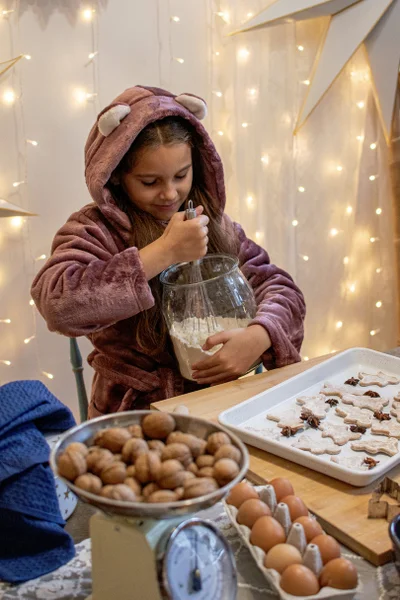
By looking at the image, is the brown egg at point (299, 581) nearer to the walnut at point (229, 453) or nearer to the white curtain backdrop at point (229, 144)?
the walnut at point (229, 453)

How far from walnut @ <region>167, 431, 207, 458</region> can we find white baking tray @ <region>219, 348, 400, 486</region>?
33 centimetres

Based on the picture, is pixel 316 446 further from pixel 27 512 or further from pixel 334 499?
pixel 27 512

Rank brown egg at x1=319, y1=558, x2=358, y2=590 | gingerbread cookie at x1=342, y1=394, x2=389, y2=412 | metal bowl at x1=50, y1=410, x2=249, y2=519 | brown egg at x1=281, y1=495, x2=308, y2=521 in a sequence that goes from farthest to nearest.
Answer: gingerbread cookie at x1=342, y1=394, x2=389, y2=412, brown egg at x1=281, y1=495, x2=308, y2=521, brown egg at x1=319, y1=558, x2=358, y2=590, metal bowl at x1=50, y1=410, x2=249, y2=519

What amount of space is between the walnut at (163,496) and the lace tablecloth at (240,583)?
0.21 metres

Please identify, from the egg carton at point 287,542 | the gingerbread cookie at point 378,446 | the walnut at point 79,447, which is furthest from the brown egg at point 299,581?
the gingerbread cookie at point 378,446

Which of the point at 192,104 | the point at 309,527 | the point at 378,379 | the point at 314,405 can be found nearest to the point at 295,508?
the point at 309,527

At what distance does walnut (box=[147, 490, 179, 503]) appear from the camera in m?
0.52

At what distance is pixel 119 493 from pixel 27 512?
0.29 meters

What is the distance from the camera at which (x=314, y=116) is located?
2387 mm

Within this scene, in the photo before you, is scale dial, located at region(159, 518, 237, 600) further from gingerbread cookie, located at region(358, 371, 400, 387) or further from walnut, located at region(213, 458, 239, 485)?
gingerbread cookie, located at region(358, 371, 400, 387)

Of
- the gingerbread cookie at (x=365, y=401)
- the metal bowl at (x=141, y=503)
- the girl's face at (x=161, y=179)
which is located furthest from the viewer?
the girl's face at (x=161, y=179)

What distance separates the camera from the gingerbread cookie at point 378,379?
1.17 meters

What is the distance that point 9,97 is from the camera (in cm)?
186

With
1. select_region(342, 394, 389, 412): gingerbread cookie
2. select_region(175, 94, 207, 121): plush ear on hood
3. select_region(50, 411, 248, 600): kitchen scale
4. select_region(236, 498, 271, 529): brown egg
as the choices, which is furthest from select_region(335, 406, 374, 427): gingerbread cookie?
select_region(175, 94, 207, 121): plush ear on hood
